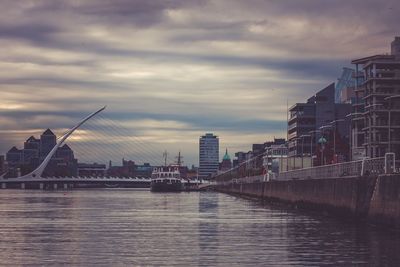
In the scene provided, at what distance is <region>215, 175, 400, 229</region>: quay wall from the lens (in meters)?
40.9

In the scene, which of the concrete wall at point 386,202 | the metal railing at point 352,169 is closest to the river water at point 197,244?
the concrete wall at point 386,202

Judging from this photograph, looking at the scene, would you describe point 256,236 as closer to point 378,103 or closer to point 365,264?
point 365,264

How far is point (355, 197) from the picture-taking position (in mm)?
49875

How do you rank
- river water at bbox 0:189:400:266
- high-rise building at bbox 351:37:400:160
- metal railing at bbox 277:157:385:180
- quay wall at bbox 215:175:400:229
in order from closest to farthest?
river water at bbox 0:189:400:266
quay wall at bbox 215:175:400:229
metal railing at bbox 277:157:385:180
high-rise building at bbox 351:37:400:160

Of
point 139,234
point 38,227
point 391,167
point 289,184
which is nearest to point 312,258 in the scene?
point 139,234

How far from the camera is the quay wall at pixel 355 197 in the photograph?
4091 cm

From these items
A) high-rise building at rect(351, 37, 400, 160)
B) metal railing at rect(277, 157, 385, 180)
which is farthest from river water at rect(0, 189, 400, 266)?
high-rise building at rect(351, 37, 400, 160)

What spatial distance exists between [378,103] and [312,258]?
15973 cm

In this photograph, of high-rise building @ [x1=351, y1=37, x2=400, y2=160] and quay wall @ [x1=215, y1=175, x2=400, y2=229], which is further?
high-rise building @ [x1=351, y1=37, x2=400, y2=160]

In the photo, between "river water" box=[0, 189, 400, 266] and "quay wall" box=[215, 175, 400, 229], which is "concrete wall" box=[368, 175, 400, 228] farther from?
"river water" box=[0, 189, 400, 266]

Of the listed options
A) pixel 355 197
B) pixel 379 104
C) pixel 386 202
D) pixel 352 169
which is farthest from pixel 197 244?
pixel 379 104

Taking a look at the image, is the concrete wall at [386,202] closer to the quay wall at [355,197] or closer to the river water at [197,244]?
the quay wall at [355,197]

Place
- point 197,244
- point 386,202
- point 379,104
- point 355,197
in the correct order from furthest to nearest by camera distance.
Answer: point 379,104, point 355,197, point 386,202, point 197,244

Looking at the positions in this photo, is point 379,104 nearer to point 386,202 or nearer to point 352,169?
point 352,169
